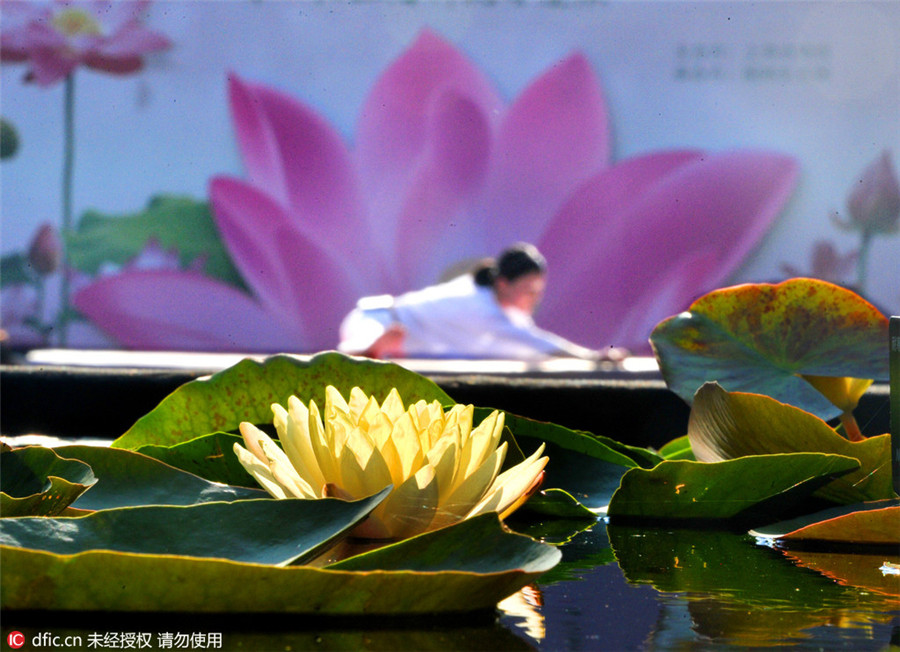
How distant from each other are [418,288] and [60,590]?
384cm

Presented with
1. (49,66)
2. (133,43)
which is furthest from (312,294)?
(49,66)

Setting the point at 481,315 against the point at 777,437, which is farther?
the point at 481,315

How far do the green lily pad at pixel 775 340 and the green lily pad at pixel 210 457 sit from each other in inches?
6.6

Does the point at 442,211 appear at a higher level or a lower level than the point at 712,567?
lower

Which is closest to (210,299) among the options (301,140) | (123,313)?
(123,313)

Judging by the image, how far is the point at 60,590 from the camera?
19cm

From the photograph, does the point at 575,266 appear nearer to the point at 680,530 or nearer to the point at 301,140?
the point at 301,140

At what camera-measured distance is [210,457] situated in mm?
300

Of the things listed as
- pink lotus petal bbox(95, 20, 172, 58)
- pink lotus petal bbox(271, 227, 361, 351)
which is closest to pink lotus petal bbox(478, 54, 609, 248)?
pink lotus petal bbox(271, 227, 361, 351)

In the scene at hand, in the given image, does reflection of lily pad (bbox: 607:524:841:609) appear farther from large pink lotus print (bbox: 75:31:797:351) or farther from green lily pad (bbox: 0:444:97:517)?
large pink lotus print (bbox: 75:31:797:351)

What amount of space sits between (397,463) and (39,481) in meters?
0.11

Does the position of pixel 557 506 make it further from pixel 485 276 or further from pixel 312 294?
pixel 312 294

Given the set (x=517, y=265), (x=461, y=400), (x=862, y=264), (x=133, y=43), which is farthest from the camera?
(x=133, y=43)

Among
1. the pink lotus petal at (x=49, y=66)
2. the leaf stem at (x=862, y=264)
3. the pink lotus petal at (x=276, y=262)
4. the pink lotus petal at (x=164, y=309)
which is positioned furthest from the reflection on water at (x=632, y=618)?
the pink lotus petal at (x=49, y=66)
